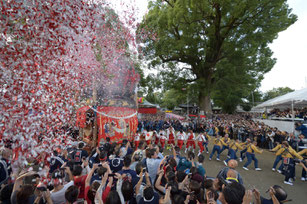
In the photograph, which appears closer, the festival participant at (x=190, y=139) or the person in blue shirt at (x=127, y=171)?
the person in blue shirt at (x=127, y=171)

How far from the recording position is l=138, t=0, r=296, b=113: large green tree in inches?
648

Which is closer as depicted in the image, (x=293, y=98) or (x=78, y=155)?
(x=78, y=155)

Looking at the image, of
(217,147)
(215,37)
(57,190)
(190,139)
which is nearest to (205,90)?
(215,37)

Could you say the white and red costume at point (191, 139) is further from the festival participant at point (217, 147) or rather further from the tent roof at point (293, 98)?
the tent roof at point (293, 98)

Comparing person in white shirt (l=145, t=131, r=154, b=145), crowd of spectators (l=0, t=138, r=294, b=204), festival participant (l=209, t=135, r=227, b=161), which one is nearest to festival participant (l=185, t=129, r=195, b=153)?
festival participant (l=209, t=135, r=227, b=161)

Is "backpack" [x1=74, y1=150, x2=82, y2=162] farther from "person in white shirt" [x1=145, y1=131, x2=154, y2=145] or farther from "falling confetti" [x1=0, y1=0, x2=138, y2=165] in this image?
"person in white shirt" [x1=145, y1=131, x2=154, y2=145]

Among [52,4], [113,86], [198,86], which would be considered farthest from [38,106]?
[198,86]

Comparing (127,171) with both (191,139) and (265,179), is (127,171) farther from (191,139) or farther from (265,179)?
(191,139)

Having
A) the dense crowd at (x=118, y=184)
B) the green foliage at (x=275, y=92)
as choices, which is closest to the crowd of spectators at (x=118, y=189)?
the dense crowd at (x=118, y=184)

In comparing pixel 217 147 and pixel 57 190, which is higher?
pixel 57 190

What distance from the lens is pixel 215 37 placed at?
20.0 meters

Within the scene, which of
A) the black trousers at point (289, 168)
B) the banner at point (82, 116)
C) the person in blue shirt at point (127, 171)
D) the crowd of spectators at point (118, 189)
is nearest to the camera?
the crowd of spectators at point (118, 189)

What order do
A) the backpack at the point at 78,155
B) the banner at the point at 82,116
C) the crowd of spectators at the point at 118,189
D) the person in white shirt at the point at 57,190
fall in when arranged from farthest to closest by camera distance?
the banner at the point at 82,116 < the backpack at the point at 78,155 < the person in white shirt at the point at 57,190 < the crowd of spectators at the point at 118,189

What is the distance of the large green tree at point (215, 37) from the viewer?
16469 millimetres
